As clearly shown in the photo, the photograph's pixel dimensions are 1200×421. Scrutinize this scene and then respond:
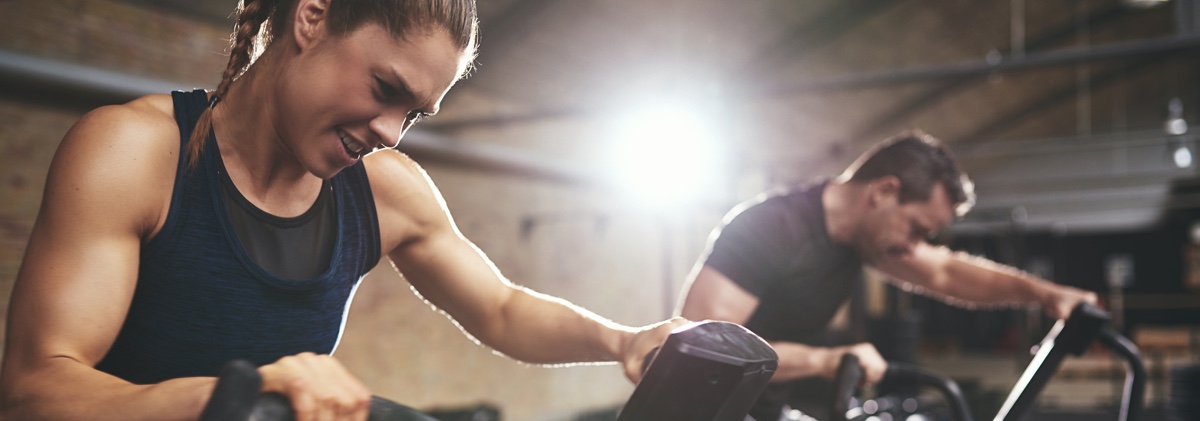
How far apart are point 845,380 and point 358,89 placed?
1.23 metres

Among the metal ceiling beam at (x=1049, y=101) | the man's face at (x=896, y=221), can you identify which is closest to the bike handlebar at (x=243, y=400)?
the man's face at (x=896, y=221)

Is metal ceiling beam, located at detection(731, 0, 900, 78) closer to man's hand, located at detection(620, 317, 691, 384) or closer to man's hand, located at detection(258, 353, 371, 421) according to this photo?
man's hand, located at detection(620, 317, 691, 384)

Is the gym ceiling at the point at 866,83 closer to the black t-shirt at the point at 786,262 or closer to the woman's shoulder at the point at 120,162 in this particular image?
the black t-shirt at the point at 786,262

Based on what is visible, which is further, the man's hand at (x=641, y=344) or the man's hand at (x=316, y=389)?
the man's hand at (x=641, y=344)

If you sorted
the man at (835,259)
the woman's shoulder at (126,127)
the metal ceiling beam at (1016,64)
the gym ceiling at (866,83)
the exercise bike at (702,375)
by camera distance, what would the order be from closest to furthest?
the exercise bike at (702,375), the woman's shoulder at (126,127), the man at (835,259), the metal ceiling beam at (1016,64), the gym ceiling at (866,83)

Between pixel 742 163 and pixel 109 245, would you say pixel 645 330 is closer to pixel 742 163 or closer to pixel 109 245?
pixel 109 245

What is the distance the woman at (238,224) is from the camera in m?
0.78

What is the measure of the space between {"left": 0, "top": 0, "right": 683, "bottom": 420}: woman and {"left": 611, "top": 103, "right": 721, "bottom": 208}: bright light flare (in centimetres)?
471

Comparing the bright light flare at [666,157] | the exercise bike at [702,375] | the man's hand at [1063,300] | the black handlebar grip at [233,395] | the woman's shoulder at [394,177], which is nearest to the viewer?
the black handlebar grip at [233,395]

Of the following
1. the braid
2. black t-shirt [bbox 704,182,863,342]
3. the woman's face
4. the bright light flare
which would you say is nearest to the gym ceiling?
the bright light flare

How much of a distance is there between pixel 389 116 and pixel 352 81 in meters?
0.05

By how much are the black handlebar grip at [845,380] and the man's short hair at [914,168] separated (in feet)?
2.07

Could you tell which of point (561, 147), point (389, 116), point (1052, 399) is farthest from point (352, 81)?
point (1052, 399)

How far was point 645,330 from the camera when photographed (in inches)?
36.8
